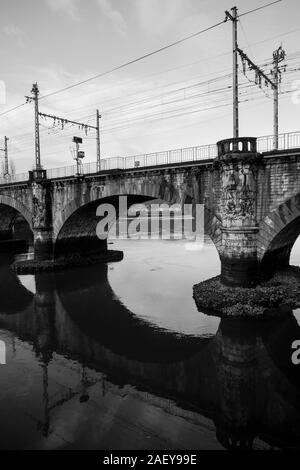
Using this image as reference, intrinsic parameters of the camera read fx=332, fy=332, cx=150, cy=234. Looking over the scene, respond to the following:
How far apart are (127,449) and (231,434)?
250 cm

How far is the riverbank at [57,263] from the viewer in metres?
26.1

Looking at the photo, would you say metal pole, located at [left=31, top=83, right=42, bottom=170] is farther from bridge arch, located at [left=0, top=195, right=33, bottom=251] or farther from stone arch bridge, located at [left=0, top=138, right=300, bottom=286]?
bridge arch, located at [left=0, top=195, right=33, bottom=251]

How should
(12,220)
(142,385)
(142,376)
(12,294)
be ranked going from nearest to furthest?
(142,385), (142,376), (12,294), (12,220)

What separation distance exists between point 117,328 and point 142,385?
472 centimetres

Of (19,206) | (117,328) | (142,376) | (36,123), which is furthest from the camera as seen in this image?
(19,206)

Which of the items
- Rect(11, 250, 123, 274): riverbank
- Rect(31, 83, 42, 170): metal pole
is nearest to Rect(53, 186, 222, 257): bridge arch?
Rect(11, 250, 123, 274): riverbank

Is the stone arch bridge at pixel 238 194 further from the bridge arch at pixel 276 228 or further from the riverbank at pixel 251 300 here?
the riverbank at pixel 251 300

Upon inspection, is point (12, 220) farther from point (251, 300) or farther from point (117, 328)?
point (251, 300)

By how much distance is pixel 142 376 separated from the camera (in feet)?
35.4

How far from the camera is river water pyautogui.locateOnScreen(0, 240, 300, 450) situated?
7.86m

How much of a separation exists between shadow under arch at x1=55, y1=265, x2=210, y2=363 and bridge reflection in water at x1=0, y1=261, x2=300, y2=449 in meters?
0.05

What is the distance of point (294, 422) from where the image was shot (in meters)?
8.20

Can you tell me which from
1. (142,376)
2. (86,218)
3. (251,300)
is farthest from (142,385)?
(86,218)

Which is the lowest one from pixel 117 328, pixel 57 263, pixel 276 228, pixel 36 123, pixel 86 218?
pixel 117 328
